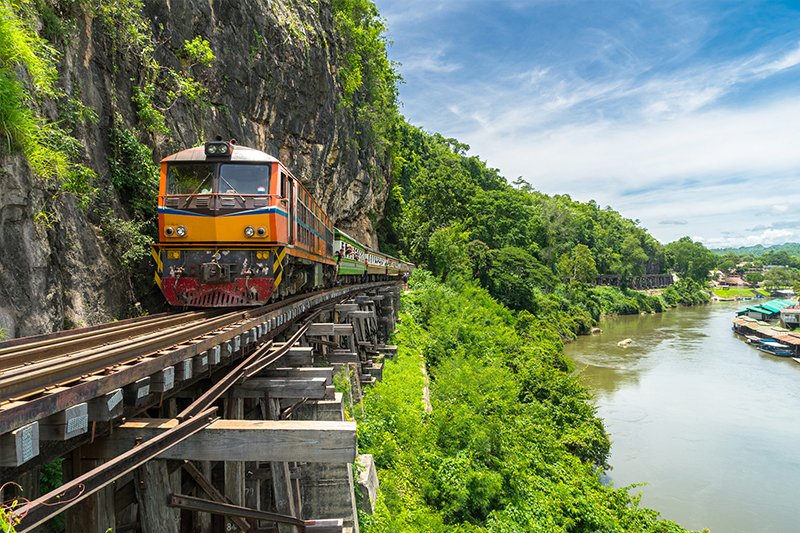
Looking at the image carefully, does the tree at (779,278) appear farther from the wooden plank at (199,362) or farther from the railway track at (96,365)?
the wooden plank at (199,362)

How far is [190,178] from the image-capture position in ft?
26.5

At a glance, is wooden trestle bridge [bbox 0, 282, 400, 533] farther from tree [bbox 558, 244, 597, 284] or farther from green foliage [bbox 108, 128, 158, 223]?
tree [bbox 558, 244, 597, 284]

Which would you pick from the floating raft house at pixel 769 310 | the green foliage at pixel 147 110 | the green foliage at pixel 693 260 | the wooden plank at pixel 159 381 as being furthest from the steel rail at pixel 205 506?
the green foliage at pixel 693 260

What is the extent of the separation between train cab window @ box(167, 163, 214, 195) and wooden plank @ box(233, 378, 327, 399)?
4.37m

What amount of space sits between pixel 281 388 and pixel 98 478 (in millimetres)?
2721

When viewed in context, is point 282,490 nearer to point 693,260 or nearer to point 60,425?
point 60,425

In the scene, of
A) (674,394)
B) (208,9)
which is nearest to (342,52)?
(208,9)

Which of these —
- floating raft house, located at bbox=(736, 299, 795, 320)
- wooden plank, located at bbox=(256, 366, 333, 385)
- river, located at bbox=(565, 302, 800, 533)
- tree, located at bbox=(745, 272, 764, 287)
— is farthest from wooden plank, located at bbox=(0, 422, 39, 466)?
tree, located at bbox=(745, 272, 764, 287)

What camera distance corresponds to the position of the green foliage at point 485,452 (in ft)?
33.6

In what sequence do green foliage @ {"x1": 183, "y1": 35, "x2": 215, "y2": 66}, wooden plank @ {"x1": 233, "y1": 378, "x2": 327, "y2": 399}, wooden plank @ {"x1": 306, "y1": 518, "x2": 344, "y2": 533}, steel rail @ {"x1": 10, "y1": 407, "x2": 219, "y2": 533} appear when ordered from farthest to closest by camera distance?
green foliage @ {"x1": 183, "y1": 35, "x2": 215, "y2": 66}
wooden plank @ {"x1": 233, "y1": 378, "x2": 327, "y2": 399}
wooden plank @ {"x1": 306, "y1": 518, "x2": 344, "y2": 533}
steel rail @ {"x1": 10, "y1": 407, "x2": 219, "y2": 533}

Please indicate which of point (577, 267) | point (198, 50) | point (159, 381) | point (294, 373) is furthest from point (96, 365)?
point (577, 267)

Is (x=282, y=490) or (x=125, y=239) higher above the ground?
(x=125, y=239)

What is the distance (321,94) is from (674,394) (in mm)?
25710

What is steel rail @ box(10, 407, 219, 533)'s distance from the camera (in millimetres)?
2269
